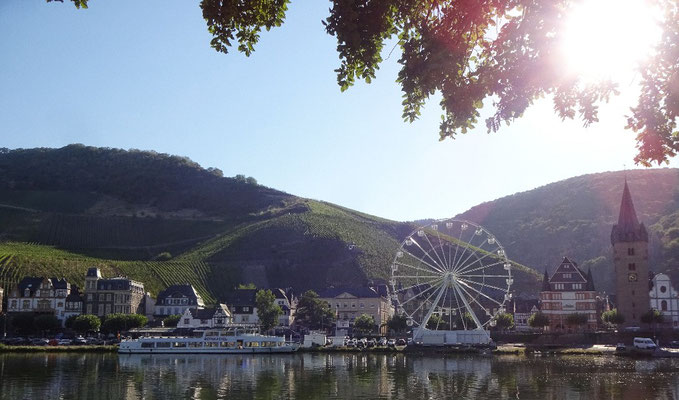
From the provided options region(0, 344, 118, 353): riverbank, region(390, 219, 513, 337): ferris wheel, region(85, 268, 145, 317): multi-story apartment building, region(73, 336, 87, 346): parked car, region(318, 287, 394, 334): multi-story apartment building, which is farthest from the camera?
region(318, 287, 394, 334): multi-story apartment building

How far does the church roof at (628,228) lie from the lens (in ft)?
270

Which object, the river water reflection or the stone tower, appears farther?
the stone tower

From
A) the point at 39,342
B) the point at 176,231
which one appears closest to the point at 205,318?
the point at 39,342

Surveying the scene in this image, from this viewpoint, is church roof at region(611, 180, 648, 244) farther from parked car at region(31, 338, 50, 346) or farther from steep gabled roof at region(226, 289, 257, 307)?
parked car at region(31, 338, 50, 346)

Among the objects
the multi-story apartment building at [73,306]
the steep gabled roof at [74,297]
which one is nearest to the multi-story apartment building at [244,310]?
the multi-story apartment building at [73,306]

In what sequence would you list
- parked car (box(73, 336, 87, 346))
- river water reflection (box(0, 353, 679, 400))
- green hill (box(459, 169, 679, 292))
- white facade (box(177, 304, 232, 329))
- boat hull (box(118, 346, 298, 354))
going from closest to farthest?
river water reflection (box(0, 353, 679, 400))
boat hull (box(118, 346, 298, 354))
parked car (box(73, 336, 87, 346))
white facade (box(177, 304, 232, 329))
green hill (box(459, 169, 679, 292))

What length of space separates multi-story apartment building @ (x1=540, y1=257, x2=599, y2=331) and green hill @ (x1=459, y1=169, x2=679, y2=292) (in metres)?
39.6

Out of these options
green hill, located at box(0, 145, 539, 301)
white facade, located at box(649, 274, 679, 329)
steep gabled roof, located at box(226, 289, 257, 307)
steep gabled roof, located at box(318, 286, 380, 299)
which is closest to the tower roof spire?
white facade, located at box(649, 274, 679, 329)

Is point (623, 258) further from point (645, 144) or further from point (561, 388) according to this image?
point (645, 144)

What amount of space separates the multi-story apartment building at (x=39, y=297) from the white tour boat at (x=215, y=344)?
1956 centimetres

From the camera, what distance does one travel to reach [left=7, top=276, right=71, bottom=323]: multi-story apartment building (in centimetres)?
8281

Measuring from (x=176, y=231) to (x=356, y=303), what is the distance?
55.4 m

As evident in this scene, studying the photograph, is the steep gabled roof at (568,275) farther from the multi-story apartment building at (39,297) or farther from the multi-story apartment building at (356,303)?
the multi-story apartment building at (39,297)

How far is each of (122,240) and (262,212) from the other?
36720 mm
